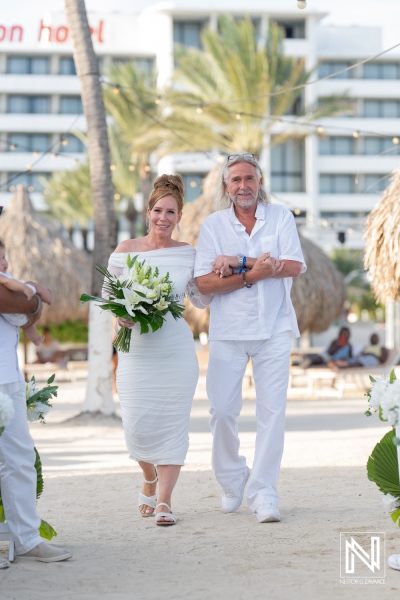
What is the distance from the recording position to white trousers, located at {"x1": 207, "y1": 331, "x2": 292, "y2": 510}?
664 cm

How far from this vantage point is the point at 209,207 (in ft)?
74.9

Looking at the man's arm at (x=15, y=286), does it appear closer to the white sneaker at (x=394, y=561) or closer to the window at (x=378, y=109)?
the white sneaker at (x=394, y=561)

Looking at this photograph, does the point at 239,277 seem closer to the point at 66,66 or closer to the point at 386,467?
the point at 386,467

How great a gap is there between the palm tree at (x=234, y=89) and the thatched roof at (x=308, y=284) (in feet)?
14.1

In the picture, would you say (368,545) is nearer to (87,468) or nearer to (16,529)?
(16,529)

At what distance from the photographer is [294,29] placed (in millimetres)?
67438

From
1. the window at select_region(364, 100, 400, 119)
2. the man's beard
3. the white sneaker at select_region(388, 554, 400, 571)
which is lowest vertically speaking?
the white sneaker at select_region(388, 554, 400, 571)

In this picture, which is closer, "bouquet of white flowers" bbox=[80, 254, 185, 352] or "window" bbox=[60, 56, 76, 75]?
"bouquet of white flowers" bbox=[80, 254, 185, 352]

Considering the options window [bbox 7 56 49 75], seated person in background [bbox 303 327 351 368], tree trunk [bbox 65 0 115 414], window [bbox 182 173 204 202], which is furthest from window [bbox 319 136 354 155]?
tree trunk [bbox 65 0 115 414]

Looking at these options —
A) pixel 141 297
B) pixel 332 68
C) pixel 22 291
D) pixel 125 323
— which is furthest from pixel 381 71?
pixel 22 291

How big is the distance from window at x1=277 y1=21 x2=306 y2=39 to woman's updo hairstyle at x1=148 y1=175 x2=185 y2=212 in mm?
62072

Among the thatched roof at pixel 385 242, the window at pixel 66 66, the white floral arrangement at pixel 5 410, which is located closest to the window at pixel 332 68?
the window at pixel 66 66

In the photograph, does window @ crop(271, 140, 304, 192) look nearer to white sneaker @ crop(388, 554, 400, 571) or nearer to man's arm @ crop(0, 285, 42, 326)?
man's arm @ crop(0, 285, 42, 326)

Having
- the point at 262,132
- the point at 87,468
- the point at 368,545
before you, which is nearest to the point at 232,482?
the point at 368,545
